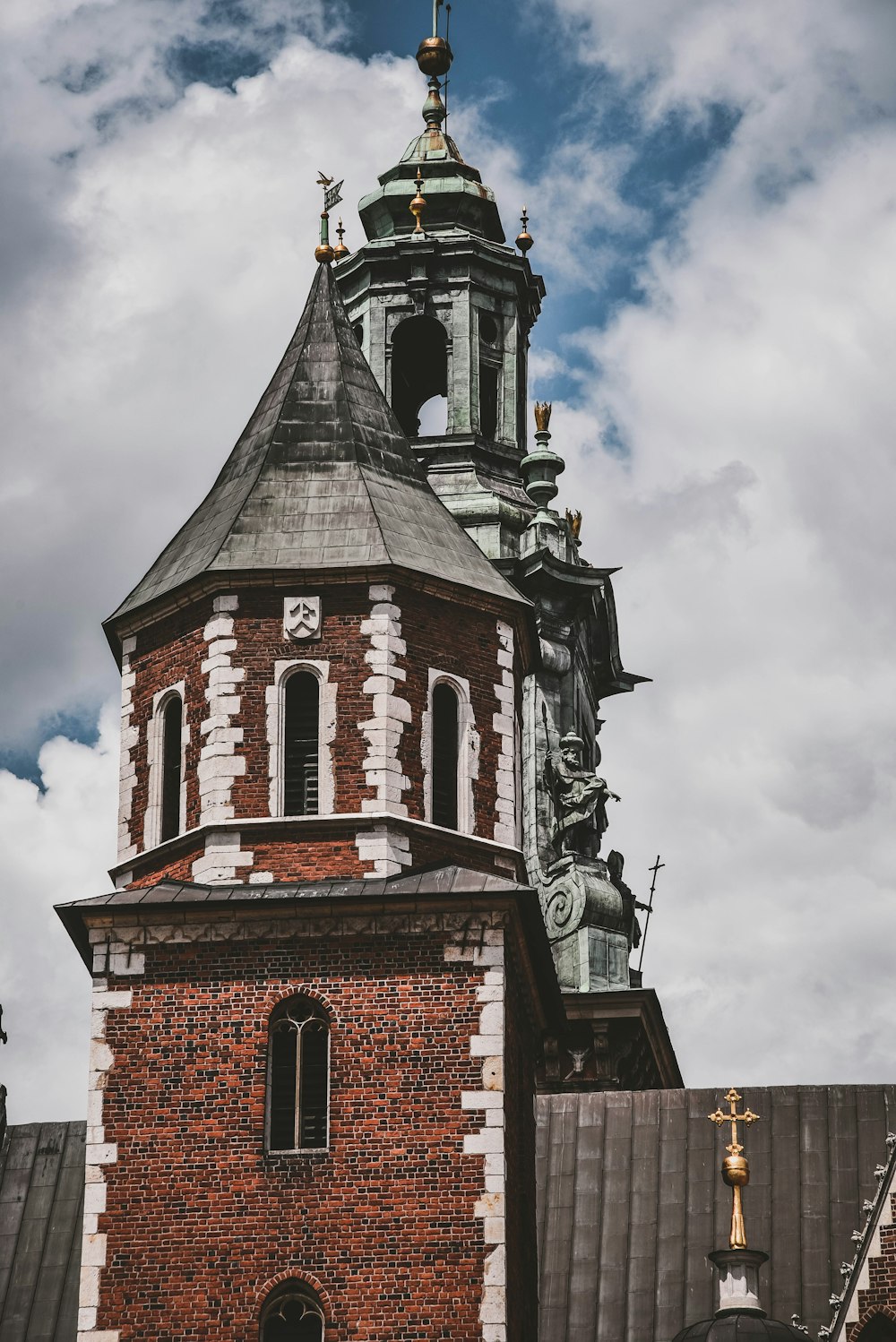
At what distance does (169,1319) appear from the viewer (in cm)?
3106

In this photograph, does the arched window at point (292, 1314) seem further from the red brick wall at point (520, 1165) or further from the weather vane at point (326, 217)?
the weather vane at point (326, 217)

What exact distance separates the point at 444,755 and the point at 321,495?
3.28 m

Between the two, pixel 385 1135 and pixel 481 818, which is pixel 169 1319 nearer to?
pixel 385 1135

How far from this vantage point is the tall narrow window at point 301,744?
108 ft

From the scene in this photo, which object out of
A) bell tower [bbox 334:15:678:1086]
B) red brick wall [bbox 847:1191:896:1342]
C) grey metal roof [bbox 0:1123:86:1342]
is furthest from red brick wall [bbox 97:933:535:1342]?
bell tower [bbox 334:15:678:1086]

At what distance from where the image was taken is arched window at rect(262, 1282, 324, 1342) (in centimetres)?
3102

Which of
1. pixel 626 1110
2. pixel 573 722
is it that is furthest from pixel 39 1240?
pixel 573 722

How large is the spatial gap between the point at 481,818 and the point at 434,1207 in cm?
436

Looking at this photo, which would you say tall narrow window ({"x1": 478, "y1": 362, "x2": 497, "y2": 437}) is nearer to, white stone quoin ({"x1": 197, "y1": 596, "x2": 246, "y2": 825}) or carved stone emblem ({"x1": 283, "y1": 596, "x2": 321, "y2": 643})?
A: carved stone emblem ({"x1": 283, "y1": 596, "x2": 321, "y2": 643})

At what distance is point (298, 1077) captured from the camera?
104ft

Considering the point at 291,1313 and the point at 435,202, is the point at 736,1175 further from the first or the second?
the point at 435,202

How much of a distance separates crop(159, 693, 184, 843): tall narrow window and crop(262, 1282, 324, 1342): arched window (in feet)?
16.3

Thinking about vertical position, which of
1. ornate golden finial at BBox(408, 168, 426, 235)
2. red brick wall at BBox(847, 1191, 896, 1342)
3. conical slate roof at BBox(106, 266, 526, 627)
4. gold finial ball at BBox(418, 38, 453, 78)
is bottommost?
red brick wall at BBox(847, 1191, 896, 1342)

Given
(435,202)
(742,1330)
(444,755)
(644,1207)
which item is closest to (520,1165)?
(742,1330)
